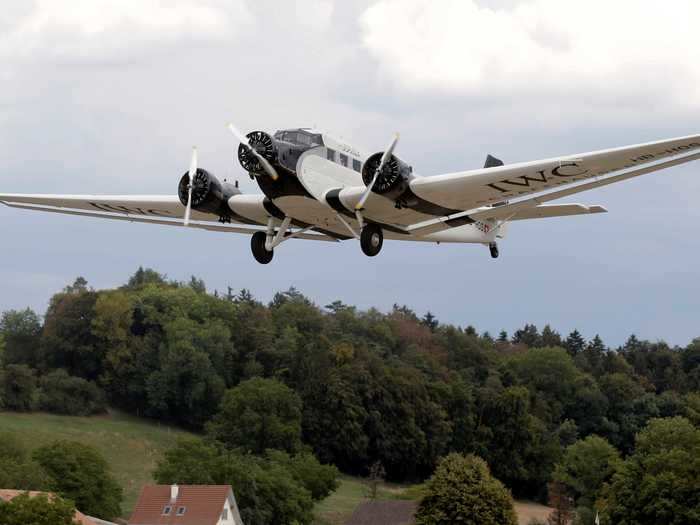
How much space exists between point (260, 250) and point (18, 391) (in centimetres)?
10451

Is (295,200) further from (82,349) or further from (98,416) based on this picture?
(82,349)

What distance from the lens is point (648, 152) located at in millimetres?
44094

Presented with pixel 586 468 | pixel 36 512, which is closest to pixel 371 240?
pixel 36 512

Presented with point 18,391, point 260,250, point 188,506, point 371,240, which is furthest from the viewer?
point 18,391

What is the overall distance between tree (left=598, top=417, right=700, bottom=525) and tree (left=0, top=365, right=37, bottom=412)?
66.9m

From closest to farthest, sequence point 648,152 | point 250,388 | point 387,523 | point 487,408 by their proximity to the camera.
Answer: point 648,152, point 387,523, point 250,388, point 487,408

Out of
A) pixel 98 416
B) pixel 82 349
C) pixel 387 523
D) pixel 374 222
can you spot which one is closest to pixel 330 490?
pixel 387 523

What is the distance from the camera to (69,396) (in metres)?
151

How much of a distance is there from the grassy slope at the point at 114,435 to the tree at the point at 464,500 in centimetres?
3612

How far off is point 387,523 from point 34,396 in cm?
5847

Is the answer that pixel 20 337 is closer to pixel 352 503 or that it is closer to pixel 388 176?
pixel 352 503

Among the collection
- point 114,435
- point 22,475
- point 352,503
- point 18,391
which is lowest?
point 352,503

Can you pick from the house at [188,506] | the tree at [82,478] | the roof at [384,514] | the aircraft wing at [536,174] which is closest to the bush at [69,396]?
the tree at [82,478]

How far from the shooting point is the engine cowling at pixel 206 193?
49219mm
